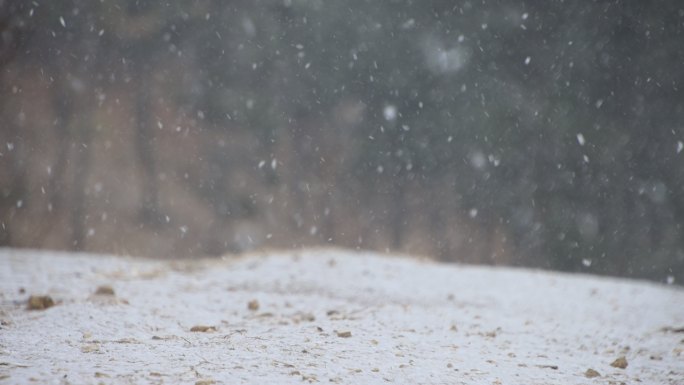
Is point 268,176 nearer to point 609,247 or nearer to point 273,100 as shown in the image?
point 273,100

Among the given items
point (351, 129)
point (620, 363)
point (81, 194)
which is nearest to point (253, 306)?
point (620, 363)

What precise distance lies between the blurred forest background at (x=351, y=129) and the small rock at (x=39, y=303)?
4178 millimetres

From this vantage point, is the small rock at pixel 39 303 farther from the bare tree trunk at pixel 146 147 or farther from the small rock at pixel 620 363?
the bare tree trunk at pixel 146 147

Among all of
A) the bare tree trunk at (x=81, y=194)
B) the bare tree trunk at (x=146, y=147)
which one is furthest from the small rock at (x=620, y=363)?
the bare tree trunk at (x=81, y=194)

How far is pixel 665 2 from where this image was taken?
29.2ft

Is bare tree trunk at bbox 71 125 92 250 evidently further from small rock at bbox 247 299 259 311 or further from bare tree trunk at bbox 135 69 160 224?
small rock at bbox 247 299 259 311

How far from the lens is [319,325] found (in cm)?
281

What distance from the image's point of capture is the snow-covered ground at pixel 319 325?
2066 millimetres

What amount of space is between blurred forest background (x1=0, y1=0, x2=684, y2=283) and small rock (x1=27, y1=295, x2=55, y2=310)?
4.18 meters

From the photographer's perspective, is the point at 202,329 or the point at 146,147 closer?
the point at 202,329

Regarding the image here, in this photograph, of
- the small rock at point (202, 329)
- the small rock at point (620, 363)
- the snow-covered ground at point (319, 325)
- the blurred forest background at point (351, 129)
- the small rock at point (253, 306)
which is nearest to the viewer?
the snow-covered ground at point (319, 325)

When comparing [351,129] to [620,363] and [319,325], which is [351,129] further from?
[620,363]

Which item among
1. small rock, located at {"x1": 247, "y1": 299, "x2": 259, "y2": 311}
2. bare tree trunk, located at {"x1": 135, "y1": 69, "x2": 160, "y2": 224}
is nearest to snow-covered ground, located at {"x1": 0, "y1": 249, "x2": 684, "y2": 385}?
small rock, located at {"x1": 247, "y1": 299, "x2": 259, "y2": 311}

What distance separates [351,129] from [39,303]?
6.01 m
